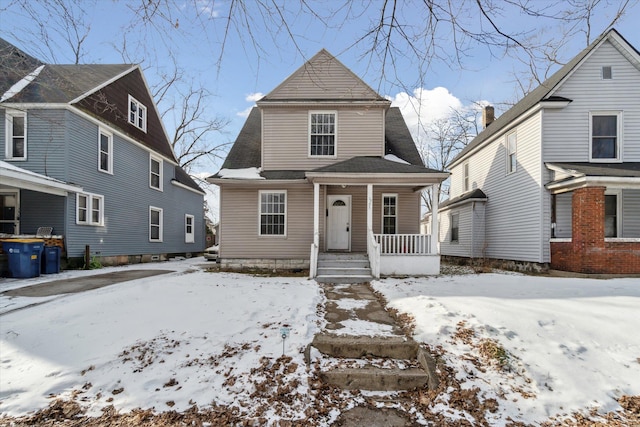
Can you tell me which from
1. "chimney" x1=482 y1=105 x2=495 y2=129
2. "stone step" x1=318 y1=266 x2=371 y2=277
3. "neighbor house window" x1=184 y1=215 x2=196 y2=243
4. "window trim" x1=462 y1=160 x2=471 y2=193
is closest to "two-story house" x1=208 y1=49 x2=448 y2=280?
"stone step" x1=318 y1=266 x2=371 y2=277

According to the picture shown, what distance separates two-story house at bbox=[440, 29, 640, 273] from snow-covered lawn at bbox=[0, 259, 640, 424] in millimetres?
3868

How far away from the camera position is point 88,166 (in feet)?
37.5

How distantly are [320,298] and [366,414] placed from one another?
3665 millimetres

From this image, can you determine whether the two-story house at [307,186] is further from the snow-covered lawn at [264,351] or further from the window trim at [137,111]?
the window trim at [137,111]

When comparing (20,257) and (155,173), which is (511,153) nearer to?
(155,173)

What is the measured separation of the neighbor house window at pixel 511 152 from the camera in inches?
A: 479

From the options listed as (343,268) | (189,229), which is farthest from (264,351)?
(189,229)

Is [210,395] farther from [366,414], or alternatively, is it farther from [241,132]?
[241,132]

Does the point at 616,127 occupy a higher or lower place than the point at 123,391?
higher

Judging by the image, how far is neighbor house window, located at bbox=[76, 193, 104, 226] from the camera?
1109cm

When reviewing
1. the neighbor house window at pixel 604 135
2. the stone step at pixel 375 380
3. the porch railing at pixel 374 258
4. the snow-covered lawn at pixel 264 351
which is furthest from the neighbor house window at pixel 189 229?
the neighbor house window at pixel 604 135

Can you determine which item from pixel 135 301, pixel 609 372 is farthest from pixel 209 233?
pixel 609 372

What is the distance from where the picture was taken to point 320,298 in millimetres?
6660

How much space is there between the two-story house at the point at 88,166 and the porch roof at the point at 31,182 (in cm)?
2
